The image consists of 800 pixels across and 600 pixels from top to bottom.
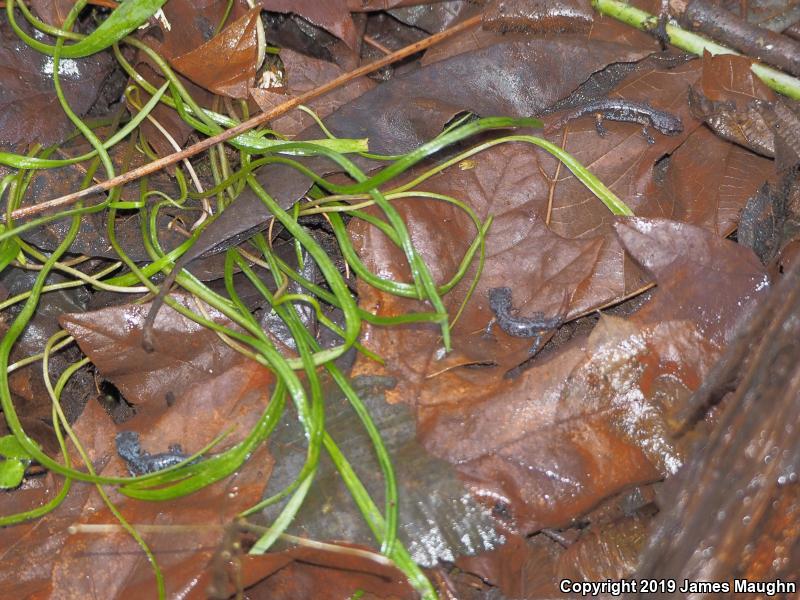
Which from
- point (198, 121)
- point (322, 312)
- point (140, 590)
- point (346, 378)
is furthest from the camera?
point (198, 121)

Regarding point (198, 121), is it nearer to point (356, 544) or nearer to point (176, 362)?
point (176, 362)

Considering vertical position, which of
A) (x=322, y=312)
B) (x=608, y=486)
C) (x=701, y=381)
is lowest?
(x=608, y=486)

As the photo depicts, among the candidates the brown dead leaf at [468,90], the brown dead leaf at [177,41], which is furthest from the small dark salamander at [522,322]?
Result: the brown dead leaf at [177,41]

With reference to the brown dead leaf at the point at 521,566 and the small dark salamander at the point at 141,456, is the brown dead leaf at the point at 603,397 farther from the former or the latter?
the small dark salamander at the point at 141,456

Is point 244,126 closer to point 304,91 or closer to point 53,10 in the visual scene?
point 304,91

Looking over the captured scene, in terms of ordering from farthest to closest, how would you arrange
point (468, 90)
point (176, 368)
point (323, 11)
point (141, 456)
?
point (323, 11), point (468, 90), point (176, 368), point (141, 456)

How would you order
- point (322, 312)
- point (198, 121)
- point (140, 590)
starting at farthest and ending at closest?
1. point (198, 121)
2. point (322, 312)
3. point (140, 590)

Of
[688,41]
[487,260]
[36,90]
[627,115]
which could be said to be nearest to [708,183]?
[627,115]

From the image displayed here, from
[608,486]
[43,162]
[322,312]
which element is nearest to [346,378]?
[322,312]

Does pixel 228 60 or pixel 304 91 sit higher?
pixel 228 60
